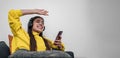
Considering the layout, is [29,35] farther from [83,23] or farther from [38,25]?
[83,23]

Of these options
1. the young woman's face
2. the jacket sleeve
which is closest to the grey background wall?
the young woman's face

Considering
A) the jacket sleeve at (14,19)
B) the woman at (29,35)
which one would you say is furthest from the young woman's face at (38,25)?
the jacket sleeve at (14,19)

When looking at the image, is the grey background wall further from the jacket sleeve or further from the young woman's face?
the jacket sleeve

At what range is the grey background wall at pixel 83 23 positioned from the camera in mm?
2680

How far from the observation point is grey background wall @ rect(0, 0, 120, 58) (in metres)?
2.68

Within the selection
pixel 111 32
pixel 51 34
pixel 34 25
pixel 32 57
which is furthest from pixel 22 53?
pixel 111 32

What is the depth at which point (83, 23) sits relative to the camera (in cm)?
269

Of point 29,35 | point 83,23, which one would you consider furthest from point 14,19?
point 83,23

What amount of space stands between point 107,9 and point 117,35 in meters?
0.37

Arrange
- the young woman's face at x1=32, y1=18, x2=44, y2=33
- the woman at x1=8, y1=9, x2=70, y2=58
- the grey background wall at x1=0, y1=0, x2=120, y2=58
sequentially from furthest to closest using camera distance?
the grey background wall at x1=0, y1=0, x2=120, y2=58 < the young woman's face at x1=32, y1=18, x2=44, y2=33 < the woman at x1=8, y1=9, x2=70, y2=58

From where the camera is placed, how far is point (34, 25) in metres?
2.24

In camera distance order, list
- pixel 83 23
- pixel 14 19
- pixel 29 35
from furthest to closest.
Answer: pixel 83 23, pixel 29 35, pixel 14 19

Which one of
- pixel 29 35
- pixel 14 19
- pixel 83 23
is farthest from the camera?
pixel 83 23

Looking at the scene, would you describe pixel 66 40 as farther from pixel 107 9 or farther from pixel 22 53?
pixel 22 53
